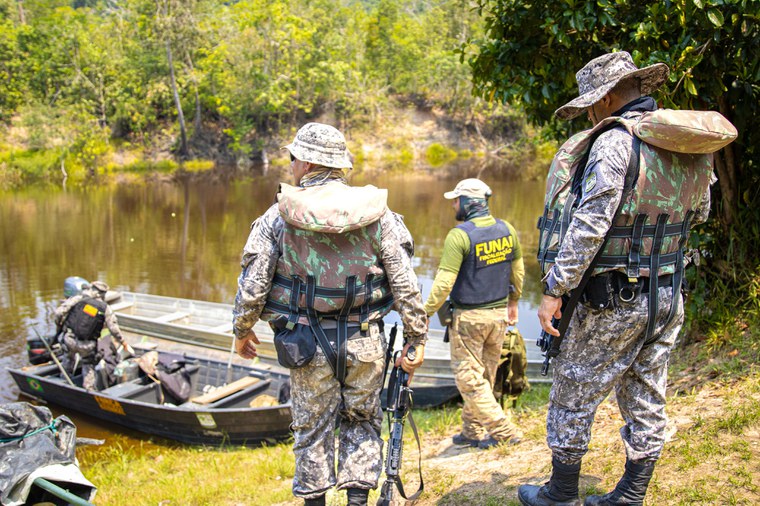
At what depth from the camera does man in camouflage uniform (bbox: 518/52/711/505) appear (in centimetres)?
266

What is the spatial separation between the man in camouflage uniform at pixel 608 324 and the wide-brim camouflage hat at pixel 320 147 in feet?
3.58

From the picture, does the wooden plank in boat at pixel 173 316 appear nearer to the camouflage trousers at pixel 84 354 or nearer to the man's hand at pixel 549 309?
the camouflage trousers at pixel 84 354

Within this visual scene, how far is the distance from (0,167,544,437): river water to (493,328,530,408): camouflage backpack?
1912mm

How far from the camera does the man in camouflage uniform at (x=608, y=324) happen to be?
2.66 metres

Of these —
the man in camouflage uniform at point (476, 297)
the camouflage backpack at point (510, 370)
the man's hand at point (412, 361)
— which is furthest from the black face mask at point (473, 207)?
the man's hand at point (412, 361)

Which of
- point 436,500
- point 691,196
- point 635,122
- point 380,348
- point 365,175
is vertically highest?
point 635,122

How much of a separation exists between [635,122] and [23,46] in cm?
4386

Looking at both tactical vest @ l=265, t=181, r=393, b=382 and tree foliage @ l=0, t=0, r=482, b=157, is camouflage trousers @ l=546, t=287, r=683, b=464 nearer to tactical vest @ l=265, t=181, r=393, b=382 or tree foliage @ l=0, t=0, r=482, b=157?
tactical vest @ l=265, t=181, r=393, b=382

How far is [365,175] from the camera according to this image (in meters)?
32.6

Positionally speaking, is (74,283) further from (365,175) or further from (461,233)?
(365,175)

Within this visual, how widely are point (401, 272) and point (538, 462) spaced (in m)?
1.65

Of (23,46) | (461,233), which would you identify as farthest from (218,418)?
(23,46)

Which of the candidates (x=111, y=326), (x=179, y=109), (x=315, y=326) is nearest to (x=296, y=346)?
(x=315, y=326)

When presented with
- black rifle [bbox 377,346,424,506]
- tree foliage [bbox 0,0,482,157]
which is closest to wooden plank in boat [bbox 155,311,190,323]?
black rifle [bbox 377,346,424,506]
